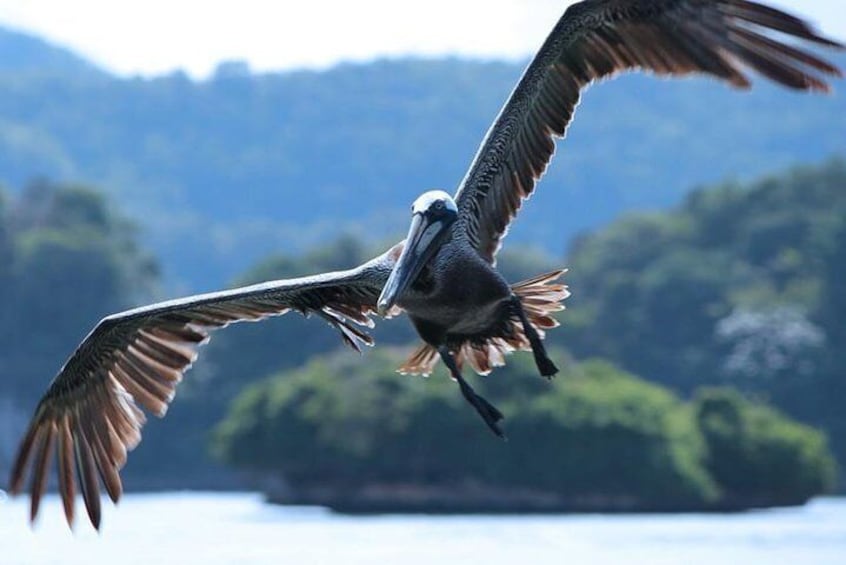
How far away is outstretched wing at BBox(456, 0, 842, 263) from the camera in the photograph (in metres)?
11.2

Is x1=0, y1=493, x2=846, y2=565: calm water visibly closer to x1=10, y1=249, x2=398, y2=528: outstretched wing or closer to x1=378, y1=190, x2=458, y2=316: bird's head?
x1=10, y1=249, x2=398, y2=528: outstretched wing

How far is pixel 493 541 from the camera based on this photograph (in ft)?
149

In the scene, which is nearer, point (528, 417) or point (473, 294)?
point (473, 294)

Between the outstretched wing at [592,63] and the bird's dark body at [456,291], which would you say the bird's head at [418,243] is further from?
the outstretched wing at [592,63]

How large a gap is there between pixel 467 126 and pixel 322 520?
14400 cm

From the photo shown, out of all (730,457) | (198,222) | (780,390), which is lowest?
(730,457)

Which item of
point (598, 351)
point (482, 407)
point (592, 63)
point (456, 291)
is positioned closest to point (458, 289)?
point (456, 291)

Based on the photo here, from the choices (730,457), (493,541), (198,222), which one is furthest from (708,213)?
(198,222)

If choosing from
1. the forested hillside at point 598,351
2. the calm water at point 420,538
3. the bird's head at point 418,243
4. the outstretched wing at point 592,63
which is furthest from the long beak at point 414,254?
the forested hillside at point 598,351

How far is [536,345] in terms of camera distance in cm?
1248

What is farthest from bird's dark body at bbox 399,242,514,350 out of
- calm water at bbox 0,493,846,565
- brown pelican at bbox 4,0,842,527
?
calm water at bbox 0,493,846,565

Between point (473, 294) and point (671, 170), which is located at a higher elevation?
point (671, 170)

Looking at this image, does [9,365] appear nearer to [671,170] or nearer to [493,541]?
[493,541]

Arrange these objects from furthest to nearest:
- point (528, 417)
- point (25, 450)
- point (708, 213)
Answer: point (708, 213), point (528, 417), point (25, 450)
